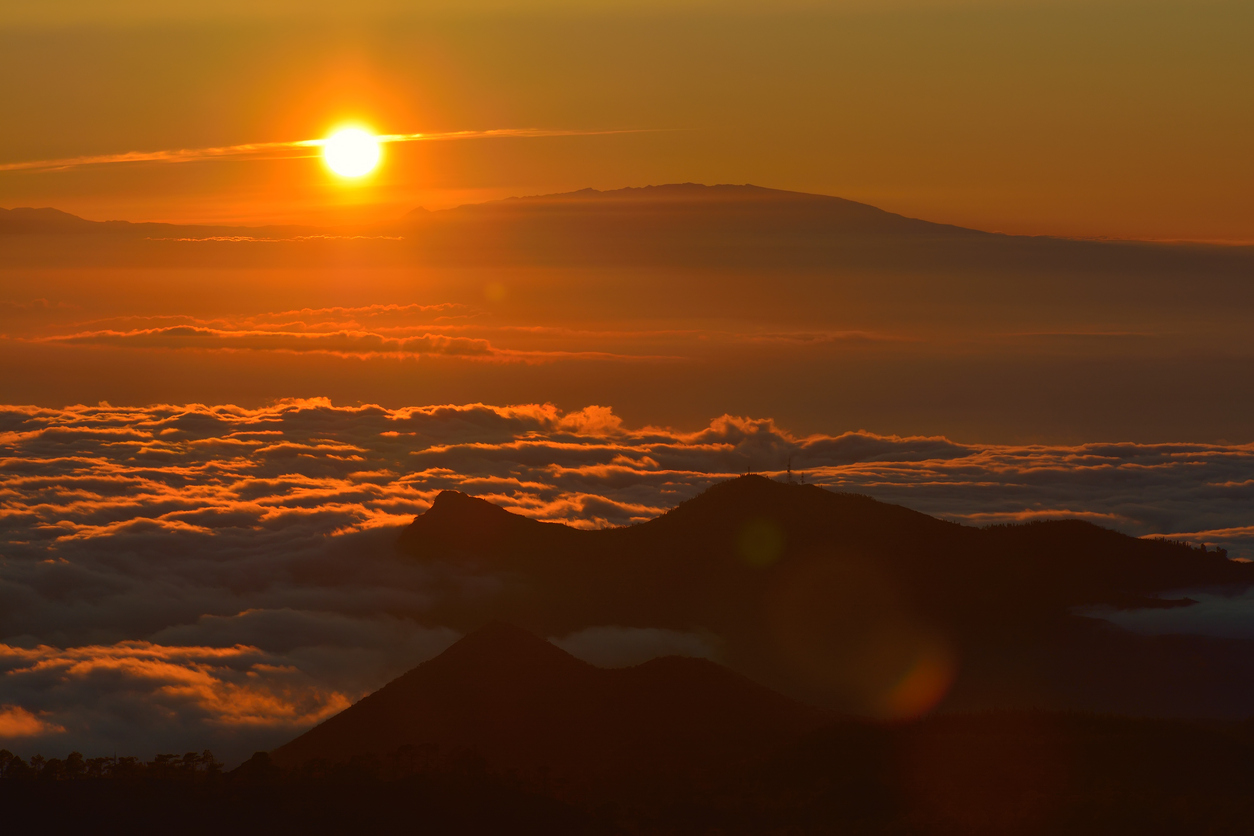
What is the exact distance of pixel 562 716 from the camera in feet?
345

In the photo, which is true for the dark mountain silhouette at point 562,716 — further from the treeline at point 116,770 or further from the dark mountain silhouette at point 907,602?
the dark mountain silhouette at point 907,602

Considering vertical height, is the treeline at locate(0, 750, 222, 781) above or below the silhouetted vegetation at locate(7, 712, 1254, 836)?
above

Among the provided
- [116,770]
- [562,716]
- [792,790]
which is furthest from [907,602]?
[116,770]

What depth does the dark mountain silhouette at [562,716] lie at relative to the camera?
9781 cm

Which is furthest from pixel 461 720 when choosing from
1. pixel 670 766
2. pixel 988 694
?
pixel 988 694

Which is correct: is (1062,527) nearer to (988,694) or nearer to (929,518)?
(929,518)

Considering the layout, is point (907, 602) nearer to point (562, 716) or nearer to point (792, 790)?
point (562, 716)

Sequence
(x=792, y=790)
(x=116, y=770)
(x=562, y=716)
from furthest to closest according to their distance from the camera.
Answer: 1. (x=562, y=716)
2. (x=792, y=790)
3. (x=116, y=770)

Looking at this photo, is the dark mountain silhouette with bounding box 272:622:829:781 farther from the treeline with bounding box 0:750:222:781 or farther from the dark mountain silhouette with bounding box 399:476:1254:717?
the dark mountain silhouette with bounding box 399:476:1254:717

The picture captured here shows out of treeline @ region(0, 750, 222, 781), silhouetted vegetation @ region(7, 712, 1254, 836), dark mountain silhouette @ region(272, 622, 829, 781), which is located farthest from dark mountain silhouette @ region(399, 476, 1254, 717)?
treeline @ region(0, 750, 222, 781)

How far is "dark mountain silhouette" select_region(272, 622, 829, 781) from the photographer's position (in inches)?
3851

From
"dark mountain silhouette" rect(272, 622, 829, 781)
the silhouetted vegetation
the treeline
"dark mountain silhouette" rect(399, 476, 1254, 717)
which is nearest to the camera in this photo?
the silhouetted vegetation

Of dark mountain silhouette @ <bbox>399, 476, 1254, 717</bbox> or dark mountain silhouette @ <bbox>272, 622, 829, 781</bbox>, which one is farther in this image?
dark mountain silhouette @ <bbox>399, 476, 1254, 717</bbox>

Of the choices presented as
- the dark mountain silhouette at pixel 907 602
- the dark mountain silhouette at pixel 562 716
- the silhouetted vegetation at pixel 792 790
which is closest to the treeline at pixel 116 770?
the silhouetted vegetation at pixel 792 790
